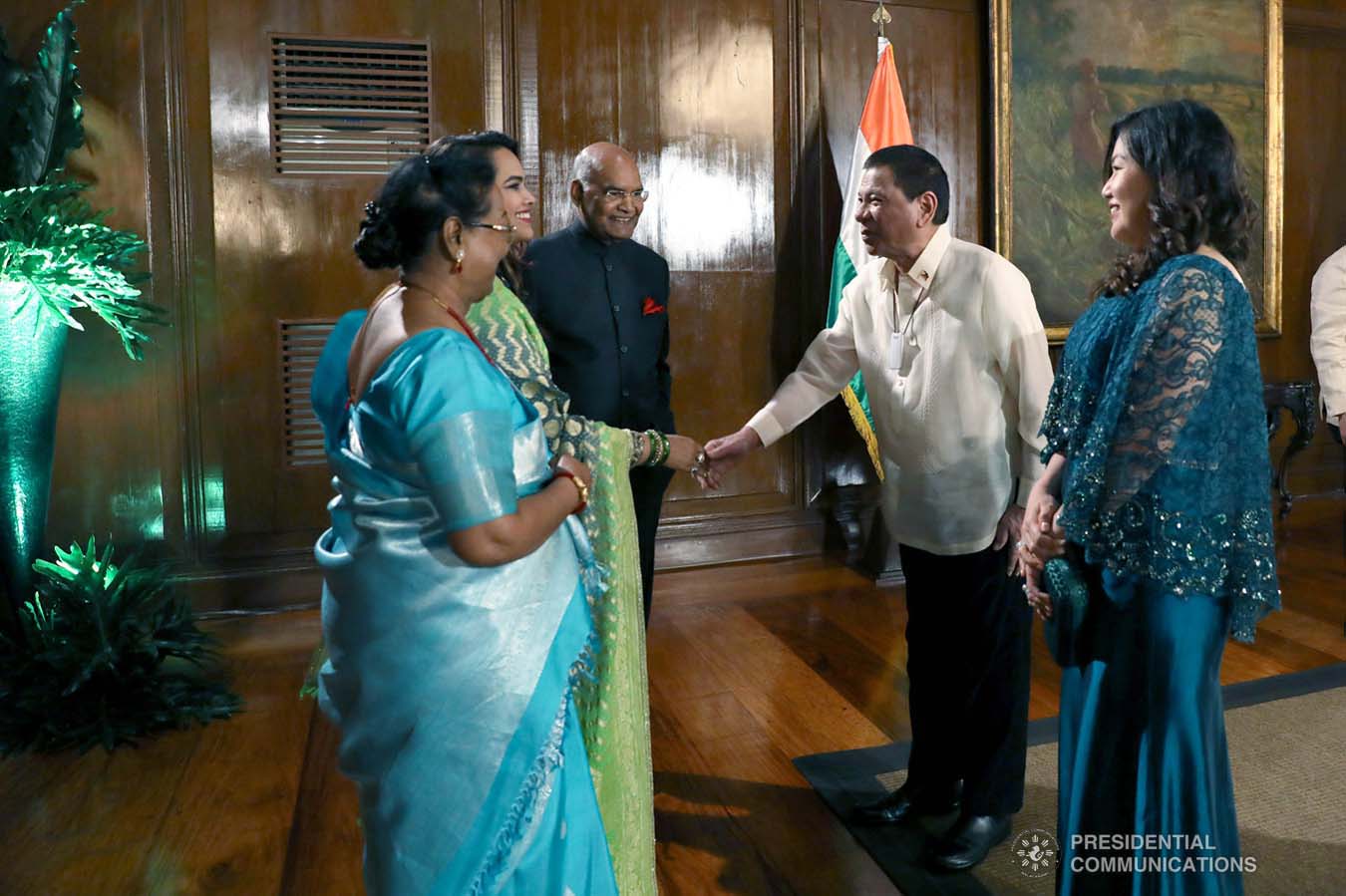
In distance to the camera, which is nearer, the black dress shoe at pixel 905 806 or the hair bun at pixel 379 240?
the hair bun at pixel 379 240

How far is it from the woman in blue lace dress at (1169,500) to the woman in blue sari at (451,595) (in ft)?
2.82

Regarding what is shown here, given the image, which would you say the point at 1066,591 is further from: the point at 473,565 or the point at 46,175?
the point at 46,175

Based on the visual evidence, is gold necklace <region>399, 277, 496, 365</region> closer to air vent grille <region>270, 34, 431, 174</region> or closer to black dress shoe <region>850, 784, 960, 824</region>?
black dress shoe <region>850, 784, 960, 824</region>

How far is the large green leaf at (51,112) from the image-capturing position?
3436mm

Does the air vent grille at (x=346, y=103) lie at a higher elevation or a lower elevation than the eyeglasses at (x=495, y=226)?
higher

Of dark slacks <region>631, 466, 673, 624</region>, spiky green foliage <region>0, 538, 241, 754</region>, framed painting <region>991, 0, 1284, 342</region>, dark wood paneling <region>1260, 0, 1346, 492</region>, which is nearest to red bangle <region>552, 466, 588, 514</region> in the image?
dark slacks <region>631, 466, 673, 624</region>

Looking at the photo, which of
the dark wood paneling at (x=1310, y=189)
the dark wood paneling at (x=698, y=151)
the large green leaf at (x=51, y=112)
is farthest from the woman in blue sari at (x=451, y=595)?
the dark wood paneling at (x=1310, y=189)

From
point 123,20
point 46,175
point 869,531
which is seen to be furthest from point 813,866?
point 123,20

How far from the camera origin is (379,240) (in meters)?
1.54

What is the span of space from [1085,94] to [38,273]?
4742 millimetres

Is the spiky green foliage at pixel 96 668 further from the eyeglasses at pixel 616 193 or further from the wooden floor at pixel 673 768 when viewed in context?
the eyeglasses at pixel 616 193

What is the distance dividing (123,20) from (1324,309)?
4621 mm

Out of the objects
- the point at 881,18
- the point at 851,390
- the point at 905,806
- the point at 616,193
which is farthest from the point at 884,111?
the point at 905,806

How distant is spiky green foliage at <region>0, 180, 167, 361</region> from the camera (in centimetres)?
311
